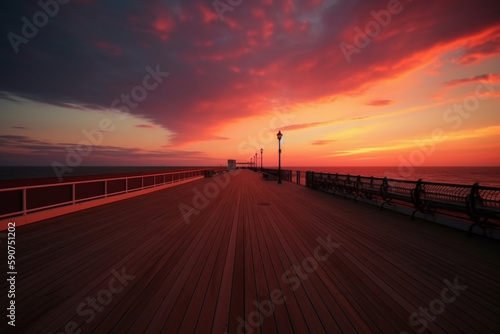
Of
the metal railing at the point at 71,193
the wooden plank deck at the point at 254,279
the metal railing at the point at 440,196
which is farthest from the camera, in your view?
the metal railing at the point at 71,193

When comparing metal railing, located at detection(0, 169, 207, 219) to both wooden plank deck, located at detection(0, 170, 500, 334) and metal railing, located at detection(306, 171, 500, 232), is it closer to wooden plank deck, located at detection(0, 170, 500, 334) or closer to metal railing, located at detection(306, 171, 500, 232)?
wooden plank deck, located at detection(0, 170, 500, 334)

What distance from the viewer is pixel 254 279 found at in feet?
10.5

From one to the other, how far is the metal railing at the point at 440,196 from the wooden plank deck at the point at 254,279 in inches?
24.7

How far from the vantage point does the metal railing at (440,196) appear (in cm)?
504

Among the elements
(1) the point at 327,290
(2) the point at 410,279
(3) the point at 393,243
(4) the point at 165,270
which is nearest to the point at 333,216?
(3) the point at 393,243

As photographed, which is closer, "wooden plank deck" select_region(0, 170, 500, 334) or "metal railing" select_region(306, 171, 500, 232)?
"wooden plank deck" select_region(0, 170, 500, 334)

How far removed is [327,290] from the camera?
2916 millimetres

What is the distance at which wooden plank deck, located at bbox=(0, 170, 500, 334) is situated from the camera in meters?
2.34

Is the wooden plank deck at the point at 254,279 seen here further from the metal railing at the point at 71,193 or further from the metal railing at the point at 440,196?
the metal railing at the point at 71,193

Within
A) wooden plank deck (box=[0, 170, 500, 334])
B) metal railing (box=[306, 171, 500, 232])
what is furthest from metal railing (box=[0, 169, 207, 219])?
metal railing (box=[306, 171, 500, 232])

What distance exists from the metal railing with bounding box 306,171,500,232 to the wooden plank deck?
24.7 inches

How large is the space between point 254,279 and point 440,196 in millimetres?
6590

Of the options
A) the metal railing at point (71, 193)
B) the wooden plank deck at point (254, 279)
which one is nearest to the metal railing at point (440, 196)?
the wooden plank deck at point (254, 279)

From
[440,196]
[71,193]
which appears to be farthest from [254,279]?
[71,193]
